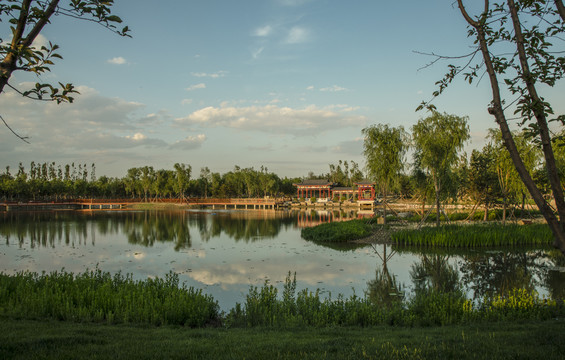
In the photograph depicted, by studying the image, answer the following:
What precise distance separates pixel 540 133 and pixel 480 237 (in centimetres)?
1726

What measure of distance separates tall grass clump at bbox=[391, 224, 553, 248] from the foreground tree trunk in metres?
16.6

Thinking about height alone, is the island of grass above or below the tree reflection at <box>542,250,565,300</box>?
above

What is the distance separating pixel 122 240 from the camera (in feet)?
79.4

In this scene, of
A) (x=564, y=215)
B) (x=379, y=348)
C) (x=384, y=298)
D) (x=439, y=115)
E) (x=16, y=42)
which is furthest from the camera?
(x=439, y=115)

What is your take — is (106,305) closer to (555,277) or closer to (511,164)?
(555,277)

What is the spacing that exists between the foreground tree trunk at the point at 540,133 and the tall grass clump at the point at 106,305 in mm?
6160

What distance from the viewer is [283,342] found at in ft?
17.6

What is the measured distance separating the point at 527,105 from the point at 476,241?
17.4 m

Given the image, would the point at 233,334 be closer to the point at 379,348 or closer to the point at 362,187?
the point at 379,348

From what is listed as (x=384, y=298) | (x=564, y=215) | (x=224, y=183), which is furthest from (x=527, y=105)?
(x=224, y=183)

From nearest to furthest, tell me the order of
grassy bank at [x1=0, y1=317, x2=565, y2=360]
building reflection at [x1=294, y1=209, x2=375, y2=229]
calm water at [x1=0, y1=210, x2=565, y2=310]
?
grassy bank at [x1=0, y1=317, x2=565, y2=360] < calm water at [x1=0, y1=210, x2=565, y2=310] < building reflection at [x1=294, y1=209, x2=375, y2=229]

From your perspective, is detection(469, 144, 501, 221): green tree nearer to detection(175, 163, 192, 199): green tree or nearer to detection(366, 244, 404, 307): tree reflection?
detection(366, 244, 404, 307): tree reflection

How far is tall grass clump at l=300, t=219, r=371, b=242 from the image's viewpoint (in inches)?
888

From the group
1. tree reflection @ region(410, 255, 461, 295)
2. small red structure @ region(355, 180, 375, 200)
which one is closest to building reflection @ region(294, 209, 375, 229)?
tree reflection @ region(410, 255, 461, 295)
